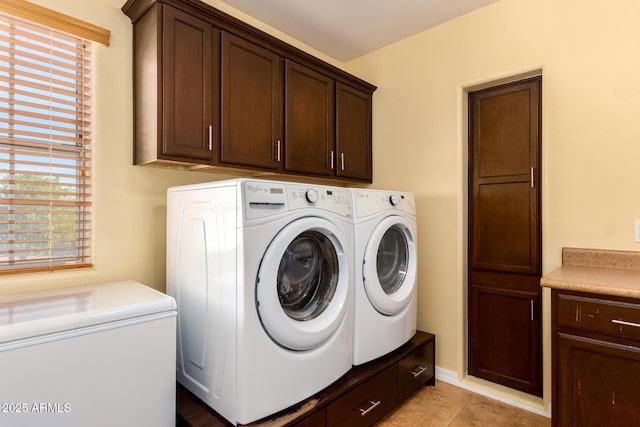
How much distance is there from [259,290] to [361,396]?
0.86 m

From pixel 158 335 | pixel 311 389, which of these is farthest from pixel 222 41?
pixel 311 389

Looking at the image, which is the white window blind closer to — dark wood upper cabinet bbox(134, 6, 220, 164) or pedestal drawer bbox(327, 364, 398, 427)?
dark wood upper cabinet bbox(134, 6, 220, 164)

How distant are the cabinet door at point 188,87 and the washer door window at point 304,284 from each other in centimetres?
71

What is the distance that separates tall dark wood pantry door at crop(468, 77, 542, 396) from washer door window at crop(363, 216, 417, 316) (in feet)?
1.75

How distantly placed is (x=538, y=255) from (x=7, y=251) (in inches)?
112

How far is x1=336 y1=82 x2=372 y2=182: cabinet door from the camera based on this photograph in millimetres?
2641

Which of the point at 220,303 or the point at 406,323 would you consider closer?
the point at 220,303

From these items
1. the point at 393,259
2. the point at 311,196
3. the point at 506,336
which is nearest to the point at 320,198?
the point at 311,196

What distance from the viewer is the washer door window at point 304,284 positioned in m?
1.42

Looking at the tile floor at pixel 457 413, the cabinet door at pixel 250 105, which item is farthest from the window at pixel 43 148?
the tile floor at pixel 457 413

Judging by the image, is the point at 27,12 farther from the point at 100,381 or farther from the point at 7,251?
the point at 100,381

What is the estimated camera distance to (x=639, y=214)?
1792mm

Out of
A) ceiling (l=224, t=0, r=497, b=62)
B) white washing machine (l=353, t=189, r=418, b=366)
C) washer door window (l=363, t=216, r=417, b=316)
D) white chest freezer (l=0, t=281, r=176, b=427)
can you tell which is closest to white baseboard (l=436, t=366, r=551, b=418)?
white washing machine (l=353, t=189, r=418, b=366)

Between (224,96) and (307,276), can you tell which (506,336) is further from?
(224,96)
